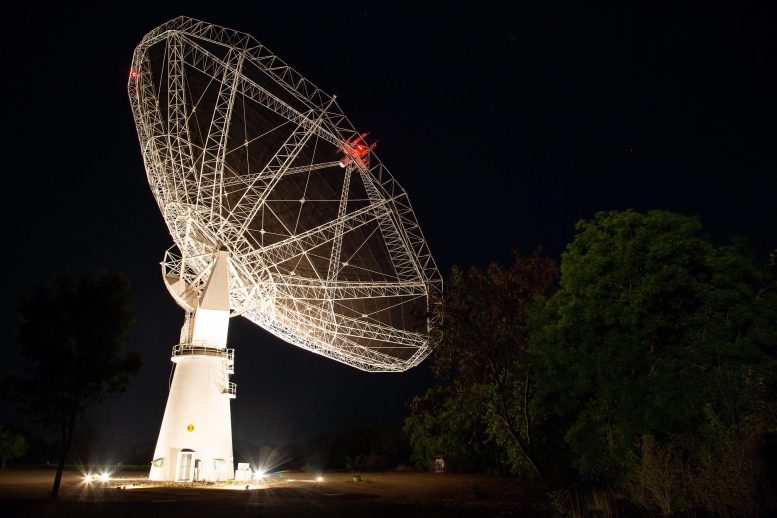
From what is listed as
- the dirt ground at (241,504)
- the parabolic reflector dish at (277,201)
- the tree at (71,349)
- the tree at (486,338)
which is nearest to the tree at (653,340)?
the tree at (486,338)

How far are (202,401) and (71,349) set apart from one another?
769cm

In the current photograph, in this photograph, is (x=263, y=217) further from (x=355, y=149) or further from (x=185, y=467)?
(x=185, y=467)

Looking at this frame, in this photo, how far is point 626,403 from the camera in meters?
15.1

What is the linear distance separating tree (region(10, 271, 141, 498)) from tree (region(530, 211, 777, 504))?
1398cm

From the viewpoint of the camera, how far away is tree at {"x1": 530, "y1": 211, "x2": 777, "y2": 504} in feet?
46.2

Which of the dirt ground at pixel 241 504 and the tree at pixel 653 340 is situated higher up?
the tree at pixel 653 340

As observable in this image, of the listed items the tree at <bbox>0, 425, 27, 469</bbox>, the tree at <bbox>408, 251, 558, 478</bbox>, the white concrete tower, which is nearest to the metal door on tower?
the white concrete tower

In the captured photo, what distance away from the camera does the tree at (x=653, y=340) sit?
46.2ft

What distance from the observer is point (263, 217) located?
25250mm

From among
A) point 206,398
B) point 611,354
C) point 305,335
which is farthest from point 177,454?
point 611,354

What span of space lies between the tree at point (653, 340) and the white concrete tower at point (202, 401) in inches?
570

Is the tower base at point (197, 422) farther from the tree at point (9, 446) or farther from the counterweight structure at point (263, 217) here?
the tree at point (9, 446)

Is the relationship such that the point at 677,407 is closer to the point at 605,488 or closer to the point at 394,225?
the point at 605,488

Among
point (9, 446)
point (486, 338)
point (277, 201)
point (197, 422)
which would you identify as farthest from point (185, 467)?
point (9, 446)
